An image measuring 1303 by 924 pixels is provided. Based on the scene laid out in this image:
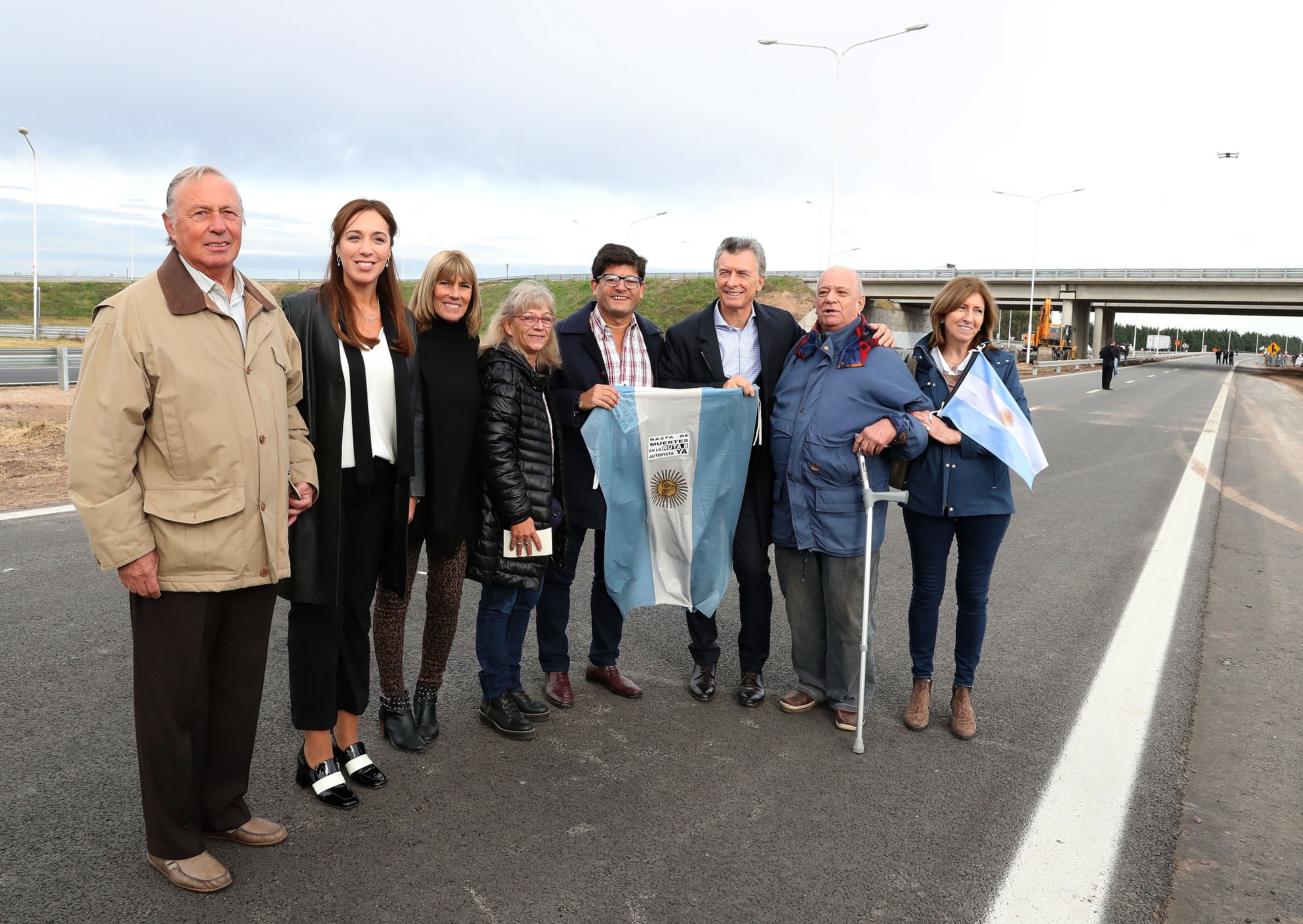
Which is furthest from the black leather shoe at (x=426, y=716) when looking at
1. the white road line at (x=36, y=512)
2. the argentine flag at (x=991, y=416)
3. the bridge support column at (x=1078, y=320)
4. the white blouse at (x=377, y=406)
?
the bridge support column at (x=1078, y=320)

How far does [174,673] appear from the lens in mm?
2840

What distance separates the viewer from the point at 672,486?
4586 millimetres

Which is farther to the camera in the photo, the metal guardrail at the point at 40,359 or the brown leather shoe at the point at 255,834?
the metal guardrail at the point at 40,359

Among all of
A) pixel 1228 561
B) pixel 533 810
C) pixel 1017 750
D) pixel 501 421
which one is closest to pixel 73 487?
pixel 501 421

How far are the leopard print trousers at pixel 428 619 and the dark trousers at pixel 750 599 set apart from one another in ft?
3.99

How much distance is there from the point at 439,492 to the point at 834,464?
1731mm

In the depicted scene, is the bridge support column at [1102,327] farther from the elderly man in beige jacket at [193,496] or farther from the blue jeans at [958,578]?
the elderly man in beige jacket at [193,496]

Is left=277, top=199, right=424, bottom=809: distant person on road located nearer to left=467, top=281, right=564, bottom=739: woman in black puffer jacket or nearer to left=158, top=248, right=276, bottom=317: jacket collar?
left=467, top=281, right=564, bottom=739: woman in black puffer jacket

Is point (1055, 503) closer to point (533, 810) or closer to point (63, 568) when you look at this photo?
point (533, 810)

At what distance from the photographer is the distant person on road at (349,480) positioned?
328 centimetres

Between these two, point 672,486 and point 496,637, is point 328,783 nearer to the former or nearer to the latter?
point 496,637

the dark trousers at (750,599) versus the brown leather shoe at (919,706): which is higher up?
the dark trousers at (750,599)

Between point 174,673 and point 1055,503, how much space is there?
9.18 meters

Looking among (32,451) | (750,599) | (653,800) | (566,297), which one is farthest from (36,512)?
(566,297)
